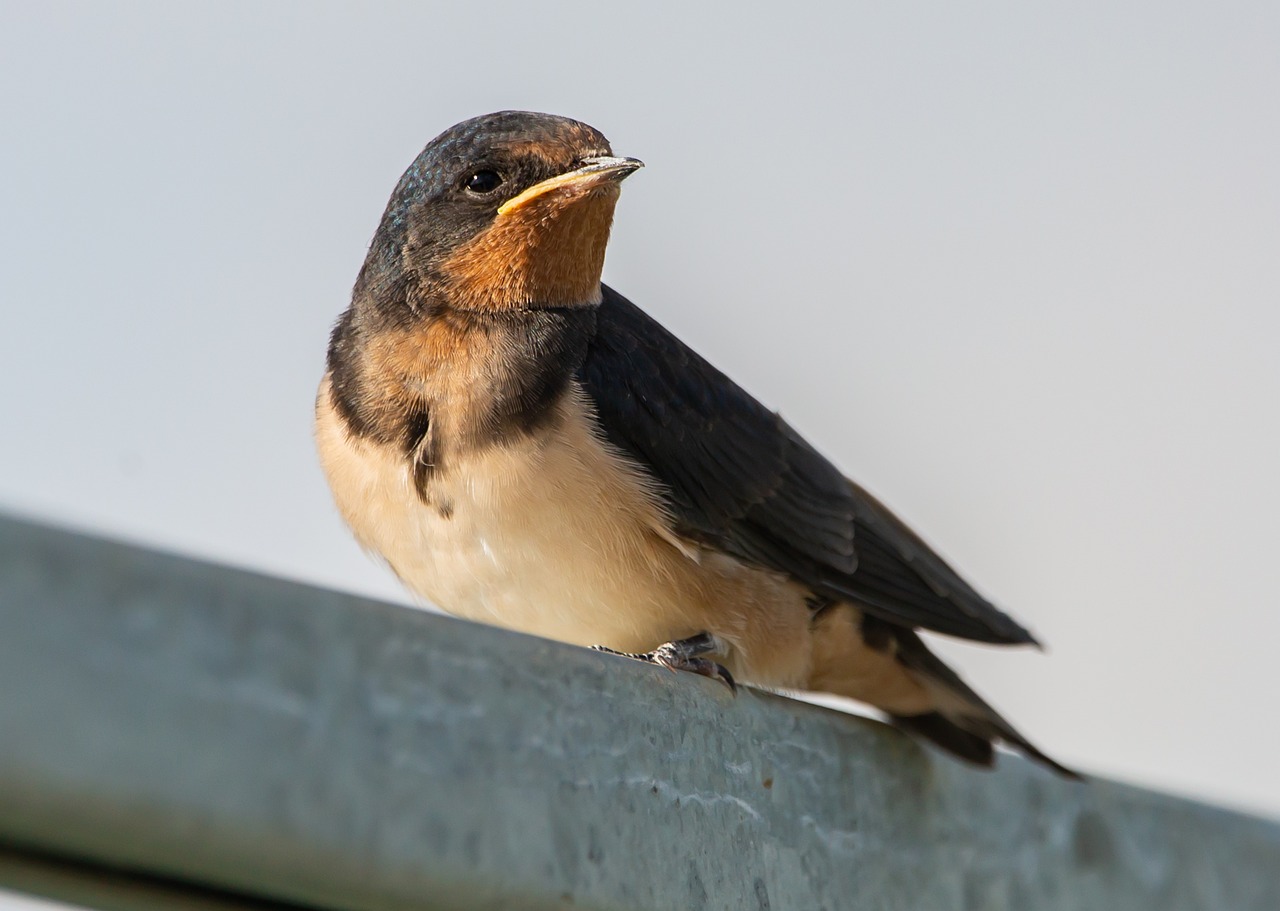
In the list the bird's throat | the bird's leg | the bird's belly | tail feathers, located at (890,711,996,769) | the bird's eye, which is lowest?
tail feathers, located at (890,711,996,769)

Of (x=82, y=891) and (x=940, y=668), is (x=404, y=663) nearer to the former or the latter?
(x=82, y=891)

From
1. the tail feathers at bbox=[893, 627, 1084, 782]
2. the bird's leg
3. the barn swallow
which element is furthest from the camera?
the tail feathers at bbox=[893, 627, 1084, 782]

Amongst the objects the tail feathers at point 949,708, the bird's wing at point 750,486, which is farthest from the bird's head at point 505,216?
the tail feathers at point 949,708

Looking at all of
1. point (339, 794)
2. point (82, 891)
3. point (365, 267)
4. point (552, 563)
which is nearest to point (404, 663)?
point (339, 794)

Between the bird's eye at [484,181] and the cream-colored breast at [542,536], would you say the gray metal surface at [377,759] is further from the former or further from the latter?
the bird's eye at [484,181]

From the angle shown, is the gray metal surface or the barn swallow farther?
the barn swallow

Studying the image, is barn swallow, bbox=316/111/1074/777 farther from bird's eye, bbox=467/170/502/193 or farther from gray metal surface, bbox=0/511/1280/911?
gray metal surface, bbox=0/511/1280/911

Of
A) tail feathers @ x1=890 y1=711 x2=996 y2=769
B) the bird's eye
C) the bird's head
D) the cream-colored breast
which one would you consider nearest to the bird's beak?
the bird's head

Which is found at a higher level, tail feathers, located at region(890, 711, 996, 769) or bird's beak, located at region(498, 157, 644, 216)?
bird's beak, located at region(498, 157, 644, 216)

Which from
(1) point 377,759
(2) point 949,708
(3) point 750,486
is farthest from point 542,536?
(1) point 377,759
